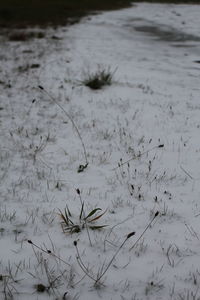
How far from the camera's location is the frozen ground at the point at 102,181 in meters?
2.38

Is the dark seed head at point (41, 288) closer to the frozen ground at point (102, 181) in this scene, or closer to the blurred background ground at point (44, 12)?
the frozen ground at point (102, 181)

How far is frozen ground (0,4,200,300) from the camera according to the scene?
93.9 inches

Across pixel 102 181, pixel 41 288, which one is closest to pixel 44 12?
pixel 102 181

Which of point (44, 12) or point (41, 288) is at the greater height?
point (44, 12)

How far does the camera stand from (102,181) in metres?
3.69

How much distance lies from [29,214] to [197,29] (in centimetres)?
1396

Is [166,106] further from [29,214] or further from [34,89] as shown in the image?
[29,214]

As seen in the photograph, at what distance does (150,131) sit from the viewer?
493cm

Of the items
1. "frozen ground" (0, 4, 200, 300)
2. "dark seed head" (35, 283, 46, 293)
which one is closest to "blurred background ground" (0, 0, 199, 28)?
"frozen ground" (0, 4, 200, 300)

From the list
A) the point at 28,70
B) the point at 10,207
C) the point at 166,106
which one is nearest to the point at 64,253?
the point at 10,207

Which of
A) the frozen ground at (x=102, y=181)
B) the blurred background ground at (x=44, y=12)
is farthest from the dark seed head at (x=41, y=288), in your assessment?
the blurred background ground at (x=44, y=12)

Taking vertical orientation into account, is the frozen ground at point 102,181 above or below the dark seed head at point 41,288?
above

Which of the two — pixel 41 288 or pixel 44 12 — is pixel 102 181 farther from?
pixel 44 12

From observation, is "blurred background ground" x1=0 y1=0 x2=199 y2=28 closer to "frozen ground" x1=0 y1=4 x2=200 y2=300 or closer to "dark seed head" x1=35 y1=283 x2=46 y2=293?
"frozen ground" x1=0 y1=4 x2=200 y2=300
